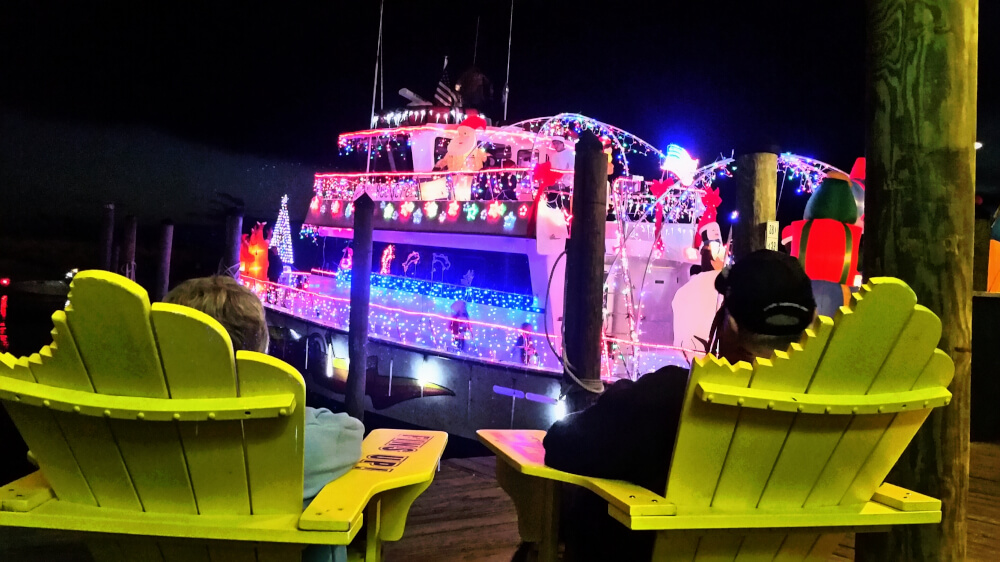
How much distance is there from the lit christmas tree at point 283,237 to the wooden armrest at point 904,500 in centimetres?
1465

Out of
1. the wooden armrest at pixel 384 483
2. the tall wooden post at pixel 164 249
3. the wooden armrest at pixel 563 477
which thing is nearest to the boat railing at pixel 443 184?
the tall wooden post at pixel 164 249

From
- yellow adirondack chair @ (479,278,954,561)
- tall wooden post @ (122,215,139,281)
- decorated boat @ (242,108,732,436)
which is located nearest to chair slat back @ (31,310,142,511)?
yellow adirondack chair @ (479,278,954,561)

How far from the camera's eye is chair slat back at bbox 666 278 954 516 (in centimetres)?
124

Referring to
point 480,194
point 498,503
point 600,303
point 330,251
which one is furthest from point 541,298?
point 330,251

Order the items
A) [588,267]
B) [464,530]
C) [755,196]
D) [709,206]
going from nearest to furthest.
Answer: [464,530]
[755,196]
[588,267]
[709,206]

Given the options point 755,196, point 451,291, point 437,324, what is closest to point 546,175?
point 451,291

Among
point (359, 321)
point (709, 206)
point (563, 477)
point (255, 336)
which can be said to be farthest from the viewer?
point (709, 206)

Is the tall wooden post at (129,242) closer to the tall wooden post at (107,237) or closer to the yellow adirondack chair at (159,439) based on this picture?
the tall wooden post at (107,237)

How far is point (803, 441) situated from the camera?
4.42 ft

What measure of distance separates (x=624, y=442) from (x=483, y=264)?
8374 millimetres

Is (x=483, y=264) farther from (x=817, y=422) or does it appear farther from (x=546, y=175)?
(x=817, y=422)

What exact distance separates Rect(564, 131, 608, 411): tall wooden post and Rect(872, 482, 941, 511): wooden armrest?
10.6 feet

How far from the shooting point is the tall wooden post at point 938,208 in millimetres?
1718

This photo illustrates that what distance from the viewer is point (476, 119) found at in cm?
1092
